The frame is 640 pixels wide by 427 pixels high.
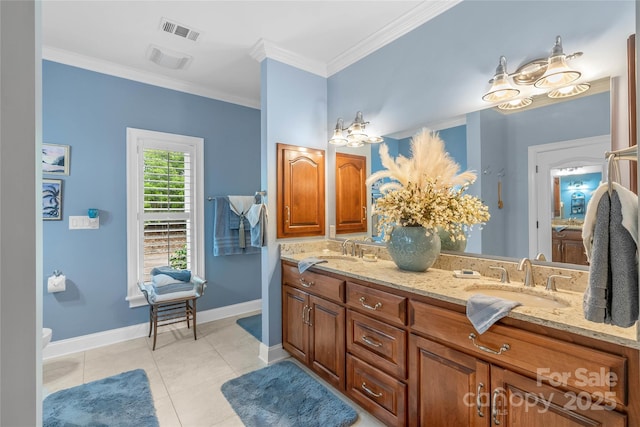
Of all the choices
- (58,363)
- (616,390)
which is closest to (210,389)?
(58,363)

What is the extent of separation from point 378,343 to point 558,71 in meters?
1.72

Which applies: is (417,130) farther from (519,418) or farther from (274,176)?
(519,418)

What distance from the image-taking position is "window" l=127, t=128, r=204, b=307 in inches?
121

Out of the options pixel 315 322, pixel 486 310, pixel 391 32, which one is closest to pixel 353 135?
pixel 391 32

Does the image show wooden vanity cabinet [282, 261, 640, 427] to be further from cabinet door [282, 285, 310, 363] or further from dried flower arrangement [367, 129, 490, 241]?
dried flower arrangement [367, 129, 490, 241]

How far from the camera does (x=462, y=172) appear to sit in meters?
2.01

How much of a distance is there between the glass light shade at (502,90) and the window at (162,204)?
295 centimetres

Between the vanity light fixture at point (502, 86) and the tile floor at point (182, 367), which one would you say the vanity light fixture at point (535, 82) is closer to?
the vanity light fixture at point (502, 86)

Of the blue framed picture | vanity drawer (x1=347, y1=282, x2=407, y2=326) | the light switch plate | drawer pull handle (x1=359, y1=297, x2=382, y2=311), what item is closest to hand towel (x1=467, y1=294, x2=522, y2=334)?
vanity drawer (x1=347, y1=282, x2=407, y2=326)

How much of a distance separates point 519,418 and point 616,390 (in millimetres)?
360

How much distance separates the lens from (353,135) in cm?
271

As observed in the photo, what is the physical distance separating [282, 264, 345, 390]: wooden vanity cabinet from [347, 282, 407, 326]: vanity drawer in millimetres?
109

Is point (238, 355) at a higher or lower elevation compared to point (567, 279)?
lower

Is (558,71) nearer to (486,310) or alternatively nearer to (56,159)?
(486,310)
